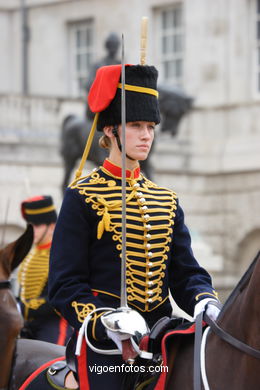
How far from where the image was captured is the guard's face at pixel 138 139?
4.68 meters

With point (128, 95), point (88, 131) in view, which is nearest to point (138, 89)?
point (128, 95)

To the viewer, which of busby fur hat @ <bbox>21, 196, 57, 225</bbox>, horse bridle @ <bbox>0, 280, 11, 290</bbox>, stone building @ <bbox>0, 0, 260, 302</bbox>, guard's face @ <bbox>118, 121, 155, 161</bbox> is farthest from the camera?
stone building @ <bbox>0, 0, 260, 302</bbox>

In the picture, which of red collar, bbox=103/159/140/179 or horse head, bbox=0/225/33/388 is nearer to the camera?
red collar, bbox=103/159/140/179

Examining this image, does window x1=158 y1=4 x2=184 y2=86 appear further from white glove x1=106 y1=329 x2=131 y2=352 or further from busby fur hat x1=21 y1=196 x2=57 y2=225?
white glove x1=106 y1=329 x2=131 y2=352

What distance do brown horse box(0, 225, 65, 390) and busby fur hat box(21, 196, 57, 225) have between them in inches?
80.8

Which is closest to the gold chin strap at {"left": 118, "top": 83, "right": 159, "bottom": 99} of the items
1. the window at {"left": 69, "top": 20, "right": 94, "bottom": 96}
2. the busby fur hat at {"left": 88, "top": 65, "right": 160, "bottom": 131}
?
the busby fur hat at {"left": 88, "top": 65, "right": 160, "bottom": 131}

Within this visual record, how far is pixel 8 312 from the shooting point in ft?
18.1

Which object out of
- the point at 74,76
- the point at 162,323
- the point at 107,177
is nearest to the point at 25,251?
the point at 107,177

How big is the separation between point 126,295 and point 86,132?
10.4 metres

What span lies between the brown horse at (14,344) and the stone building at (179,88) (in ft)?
45.7

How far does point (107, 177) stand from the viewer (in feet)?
15.8

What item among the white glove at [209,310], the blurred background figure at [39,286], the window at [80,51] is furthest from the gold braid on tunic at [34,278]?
the window at [80,51]

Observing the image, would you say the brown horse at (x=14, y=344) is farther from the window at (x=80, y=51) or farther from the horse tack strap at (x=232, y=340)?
the window at (x=80, y=51)

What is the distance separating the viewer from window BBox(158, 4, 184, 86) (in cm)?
2467
